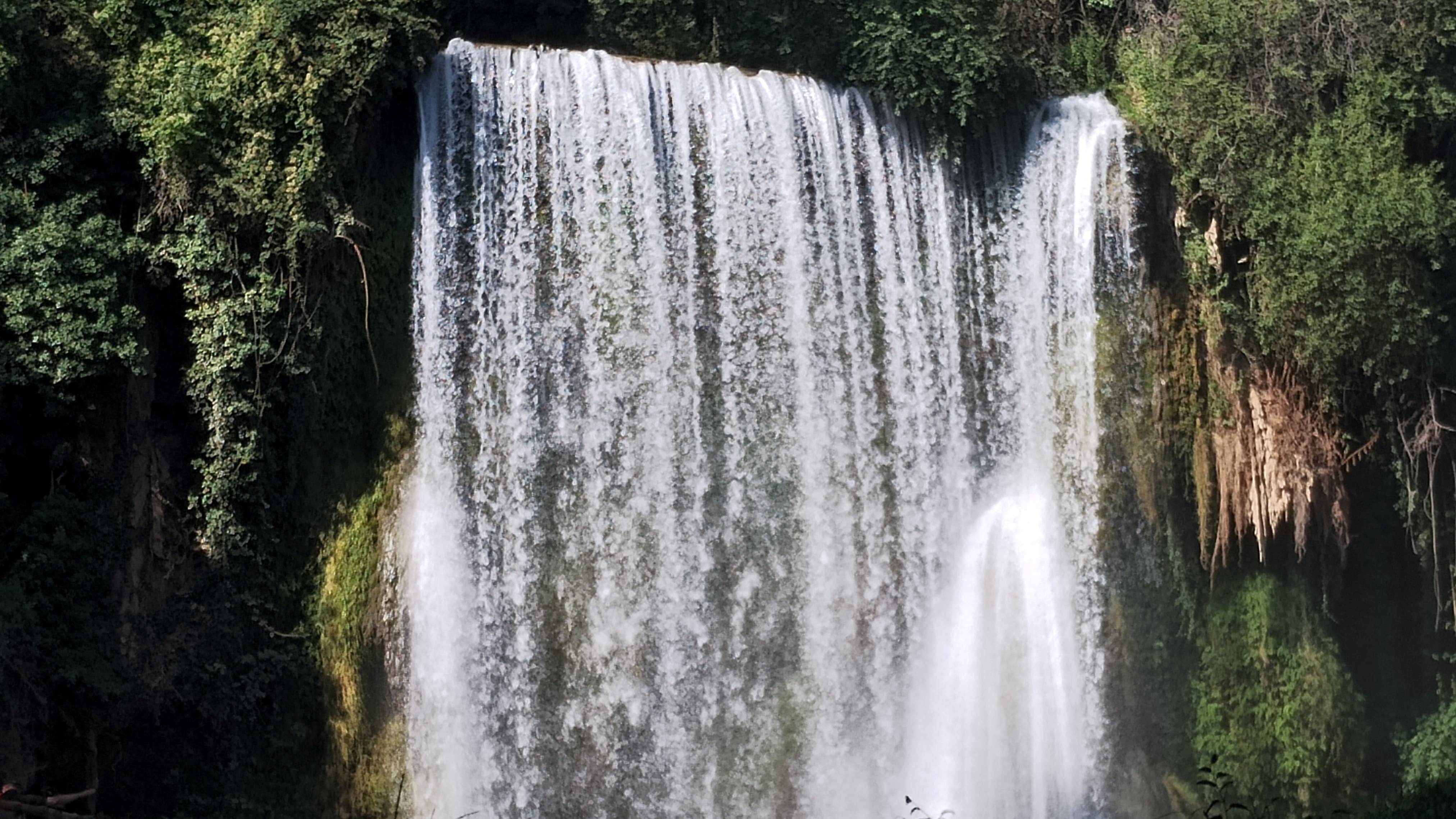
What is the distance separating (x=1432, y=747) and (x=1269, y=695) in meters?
1.71

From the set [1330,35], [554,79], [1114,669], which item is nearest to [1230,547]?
[1114,669]

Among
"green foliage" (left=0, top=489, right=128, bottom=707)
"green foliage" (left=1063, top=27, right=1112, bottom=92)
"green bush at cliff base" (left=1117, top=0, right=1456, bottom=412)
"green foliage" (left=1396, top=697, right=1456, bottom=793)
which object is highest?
"green foliage" (left=1063, top=27, right=1112, bottom=92)

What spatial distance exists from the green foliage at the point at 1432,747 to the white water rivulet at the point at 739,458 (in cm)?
312

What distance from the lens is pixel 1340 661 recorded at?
14344 millimetres

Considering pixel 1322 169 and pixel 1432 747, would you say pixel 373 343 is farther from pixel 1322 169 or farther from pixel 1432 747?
pixel 1432 747

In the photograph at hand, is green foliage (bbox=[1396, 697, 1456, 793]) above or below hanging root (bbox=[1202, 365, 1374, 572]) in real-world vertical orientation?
below

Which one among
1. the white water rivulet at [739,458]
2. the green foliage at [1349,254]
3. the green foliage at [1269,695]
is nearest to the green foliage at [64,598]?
the white water rivulet at [739,458]

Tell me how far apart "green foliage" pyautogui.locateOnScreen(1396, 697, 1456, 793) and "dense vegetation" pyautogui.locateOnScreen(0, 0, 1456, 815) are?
0.10ft

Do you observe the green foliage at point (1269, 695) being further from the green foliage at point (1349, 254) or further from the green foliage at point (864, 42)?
the green foliage at point (864, 42)

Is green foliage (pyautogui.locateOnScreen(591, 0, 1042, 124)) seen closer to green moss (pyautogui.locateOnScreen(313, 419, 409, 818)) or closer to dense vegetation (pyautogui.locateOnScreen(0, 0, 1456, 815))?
dense vegetation (pyautogui.locateOnScreen(0, 0, 1456, 815))

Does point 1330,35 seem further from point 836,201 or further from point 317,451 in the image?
point 317,451

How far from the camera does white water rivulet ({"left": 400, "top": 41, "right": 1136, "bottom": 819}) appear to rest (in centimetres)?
1189

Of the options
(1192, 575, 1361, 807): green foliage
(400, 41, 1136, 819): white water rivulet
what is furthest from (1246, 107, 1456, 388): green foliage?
(1192, 575, 1361, 807): green foliage

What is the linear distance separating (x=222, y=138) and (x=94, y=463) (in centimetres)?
232
